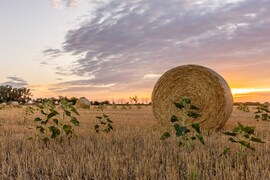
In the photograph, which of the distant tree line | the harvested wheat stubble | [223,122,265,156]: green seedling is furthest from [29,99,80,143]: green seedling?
the distant tree line

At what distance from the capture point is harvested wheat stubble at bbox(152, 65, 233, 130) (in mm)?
11102

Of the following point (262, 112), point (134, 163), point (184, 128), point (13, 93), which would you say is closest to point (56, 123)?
point (134, 163)

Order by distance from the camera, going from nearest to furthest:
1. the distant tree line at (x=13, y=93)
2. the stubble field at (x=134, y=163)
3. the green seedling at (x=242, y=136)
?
the stubble field at (x=134, y=163), the green seedling at (x=242, y=136), the distant tree line at (x=13, y=93)

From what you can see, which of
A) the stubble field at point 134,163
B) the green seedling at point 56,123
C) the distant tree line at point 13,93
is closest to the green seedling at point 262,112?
the stubble field at point 134,163

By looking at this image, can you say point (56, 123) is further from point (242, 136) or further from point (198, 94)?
point (198, 94)

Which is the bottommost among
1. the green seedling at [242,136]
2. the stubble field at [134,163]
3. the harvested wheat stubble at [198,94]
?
the stubble field at [134,163]

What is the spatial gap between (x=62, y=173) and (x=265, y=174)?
2891mm

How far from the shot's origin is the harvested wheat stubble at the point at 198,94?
11.1 meters

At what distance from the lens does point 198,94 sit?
1159 centimetres

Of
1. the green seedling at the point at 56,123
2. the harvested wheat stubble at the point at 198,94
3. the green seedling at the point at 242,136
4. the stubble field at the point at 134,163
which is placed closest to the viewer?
the stubble field at the point at 134,163

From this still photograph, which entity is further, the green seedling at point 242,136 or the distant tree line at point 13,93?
the distant tree line at point 13,93

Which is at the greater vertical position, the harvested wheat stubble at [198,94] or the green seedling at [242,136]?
the harvested wheat stubble at [198,94]

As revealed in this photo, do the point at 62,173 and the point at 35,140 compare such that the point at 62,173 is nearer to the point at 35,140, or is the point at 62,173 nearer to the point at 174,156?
the point at 174,156

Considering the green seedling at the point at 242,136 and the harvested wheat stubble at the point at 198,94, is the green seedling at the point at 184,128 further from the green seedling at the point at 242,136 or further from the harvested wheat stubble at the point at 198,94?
the harvested wheat stubble at the point at 198,94
